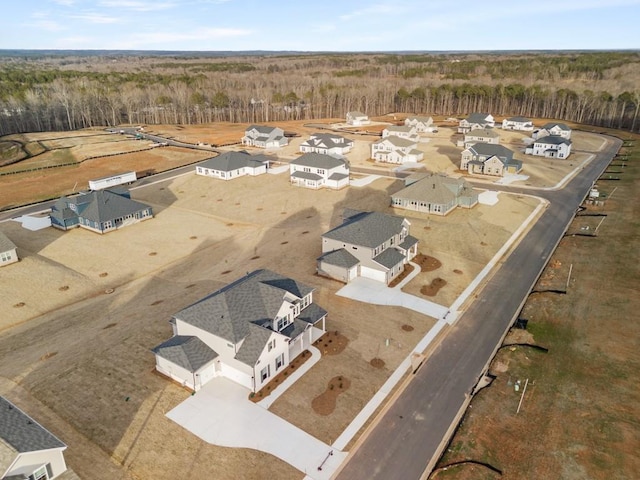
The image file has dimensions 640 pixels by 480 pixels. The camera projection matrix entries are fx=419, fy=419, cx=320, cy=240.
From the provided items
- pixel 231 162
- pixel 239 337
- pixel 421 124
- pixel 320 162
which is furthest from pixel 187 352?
pixel 421 124

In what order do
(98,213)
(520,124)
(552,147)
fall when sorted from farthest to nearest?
(520,124)
(552,147)
(98,213)

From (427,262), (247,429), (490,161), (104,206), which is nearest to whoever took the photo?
(247,429)

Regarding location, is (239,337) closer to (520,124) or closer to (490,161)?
(490,161)

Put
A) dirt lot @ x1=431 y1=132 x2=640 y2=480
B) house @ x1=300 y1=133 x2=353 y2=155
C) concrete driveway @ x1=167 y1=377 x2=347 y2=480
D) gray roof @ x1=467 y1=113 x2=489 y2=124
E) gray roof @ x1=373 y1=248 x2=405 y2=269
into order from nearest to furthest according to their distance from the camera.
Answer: dirt lot @ x1=431 y1=132 x2=640 y2=480
concrete driveway @ x1=167 y1=377 x2=347 y2=480
gray roof @ x1=373 y1=248 x2=405 y2=269
house @ x1=300 y1=133 x2=353 y2=155
gray roof @ x1=467 y1=113 x2=489 y2=124

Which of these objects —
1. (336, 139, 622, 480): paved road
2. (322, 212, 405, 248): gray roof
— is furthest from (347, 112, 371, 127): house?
(322, 212, 405, 248): gray roof

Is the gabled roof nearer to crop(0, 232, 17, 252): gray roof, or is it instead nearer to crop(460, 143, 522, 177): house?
crop(460, 143, 522, 177): house

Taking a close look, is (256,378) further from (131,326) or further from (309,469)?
(131,326)
